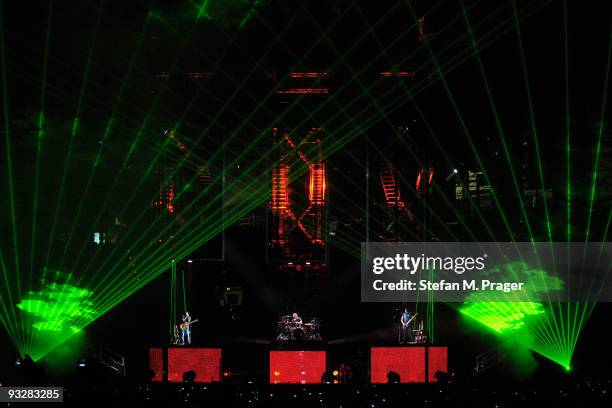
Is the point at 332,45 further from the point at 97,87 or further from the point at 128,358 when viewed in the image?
the point at 128,358

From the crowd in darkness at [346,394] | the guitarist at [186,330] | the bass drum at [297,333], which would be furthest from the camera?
the bass drum at [297,333]

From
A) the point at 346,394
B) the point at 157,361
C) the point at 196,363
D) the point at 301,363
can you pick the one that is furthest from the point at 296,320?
the point at 346,394

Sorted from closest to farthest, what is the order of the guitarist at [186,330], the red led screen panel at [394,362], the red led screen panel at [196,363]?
the red led screen panel at [394,362]
the red led screen panel at [196,363]
the guitarist at [186,330]

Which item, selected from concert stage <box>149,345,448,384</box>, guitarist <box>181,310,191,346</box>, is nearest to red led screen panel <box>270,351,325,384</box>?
concert stage <box>149,345,448,384</box>

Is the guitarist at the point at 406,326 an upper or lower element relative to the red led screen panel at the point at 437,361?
upper

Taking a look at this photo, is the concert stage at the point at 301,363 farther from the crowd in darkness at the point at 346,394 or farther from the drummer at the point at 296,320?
the crowd in darkness at the point at 346,394

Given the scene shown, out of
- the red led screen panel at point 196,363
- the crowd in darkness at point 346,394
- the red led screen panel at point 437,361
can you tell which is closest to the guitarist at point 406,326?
the red led screen panel at point 437,361

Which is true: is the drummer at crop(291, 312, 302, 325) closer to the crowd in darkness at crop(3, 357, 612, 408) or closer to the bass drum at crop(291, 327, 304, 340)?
the bass drum at crop(291, 327, 304, 340)

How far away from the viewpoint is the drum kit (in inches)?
556

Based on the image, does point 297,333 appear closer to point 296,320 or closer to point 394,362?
point 296,320

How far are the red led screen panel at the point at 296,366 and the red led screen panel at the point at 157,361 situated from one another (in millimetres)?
2168

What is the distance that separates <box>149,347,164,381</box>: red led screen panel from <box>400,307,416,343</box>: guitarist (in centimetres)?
490

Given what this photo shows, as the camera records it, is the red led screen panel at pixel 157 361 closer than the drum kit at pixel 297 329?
Yes

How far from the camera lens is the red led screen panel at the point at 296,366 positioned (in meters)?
12.5
